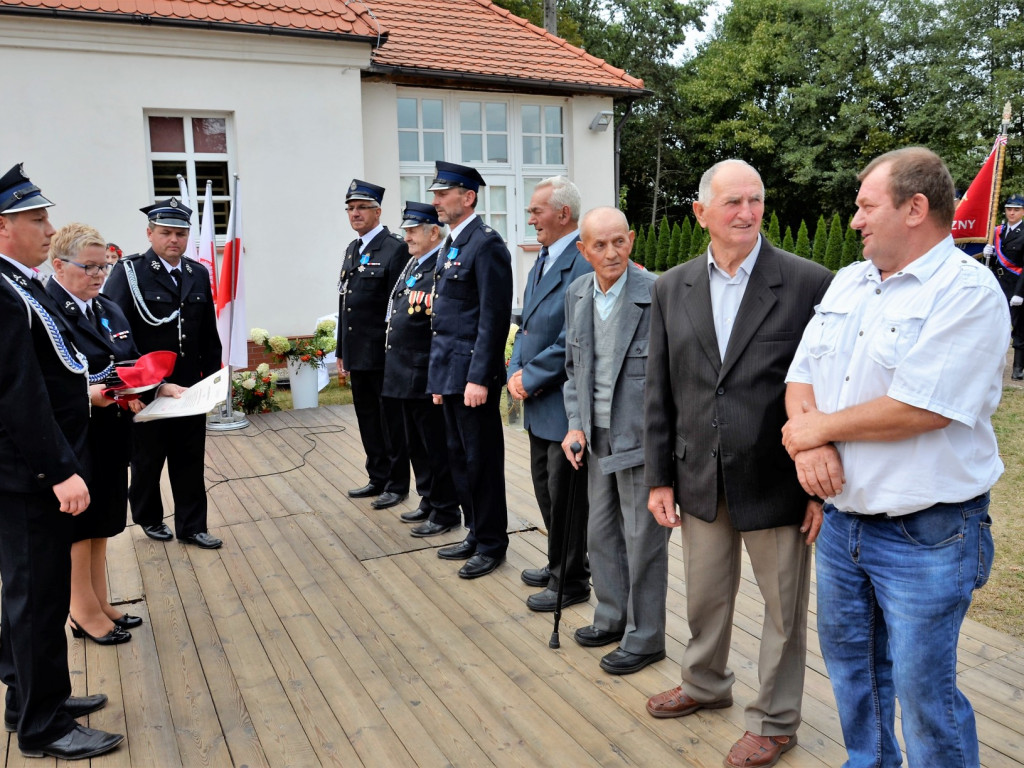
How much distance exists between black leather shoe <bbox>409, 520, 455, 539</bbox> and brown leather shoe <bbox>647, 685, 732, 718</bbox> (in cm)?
218

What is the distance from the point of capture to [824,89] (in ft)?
92.4

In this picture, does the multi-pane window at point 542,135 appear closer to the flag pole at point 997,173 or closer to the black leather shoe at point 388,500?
the flag pole at point 997,173

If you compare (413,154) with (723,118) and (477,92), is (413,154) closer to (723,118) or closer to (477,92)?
(477,92)

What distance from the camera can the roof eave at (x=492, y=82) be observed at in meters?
10.8

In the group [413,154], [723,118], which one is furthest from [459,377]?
[723,118]

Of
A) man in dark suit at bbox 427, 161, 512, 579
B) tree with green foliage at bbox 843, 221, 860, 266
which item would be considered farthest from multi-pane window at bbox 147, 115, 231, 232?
tree with green foliage at bbox 843, 221, 860, 266

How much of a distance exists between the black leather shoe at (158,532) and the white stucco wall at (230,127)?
5.26 metres

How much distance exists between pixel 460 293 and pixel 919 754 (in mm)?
2944

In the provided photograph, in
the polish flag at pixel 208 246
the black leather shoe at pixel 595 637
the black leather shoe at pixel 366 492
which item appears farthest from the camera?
the polish flag at pixel 208 246

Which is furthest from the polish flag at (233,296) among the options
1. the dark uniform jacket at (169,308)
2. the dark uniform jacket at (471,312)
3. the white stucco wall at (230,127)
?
the dark uniform jacket at (471,312)

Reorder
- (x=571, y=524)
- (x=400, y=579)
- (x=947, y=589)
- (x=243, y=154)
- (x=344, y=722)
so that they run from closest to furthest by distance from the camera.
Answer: (x=947, y=589) < (x=344, y=722) < (x=571, y=524) < (x=400, y=579) < (x=243, y=154)

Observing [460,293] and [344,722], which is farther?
[460,293]

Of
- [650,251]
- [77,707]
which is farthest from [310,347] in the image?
[650,251]

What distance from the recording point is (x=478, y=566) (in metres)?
4.29
